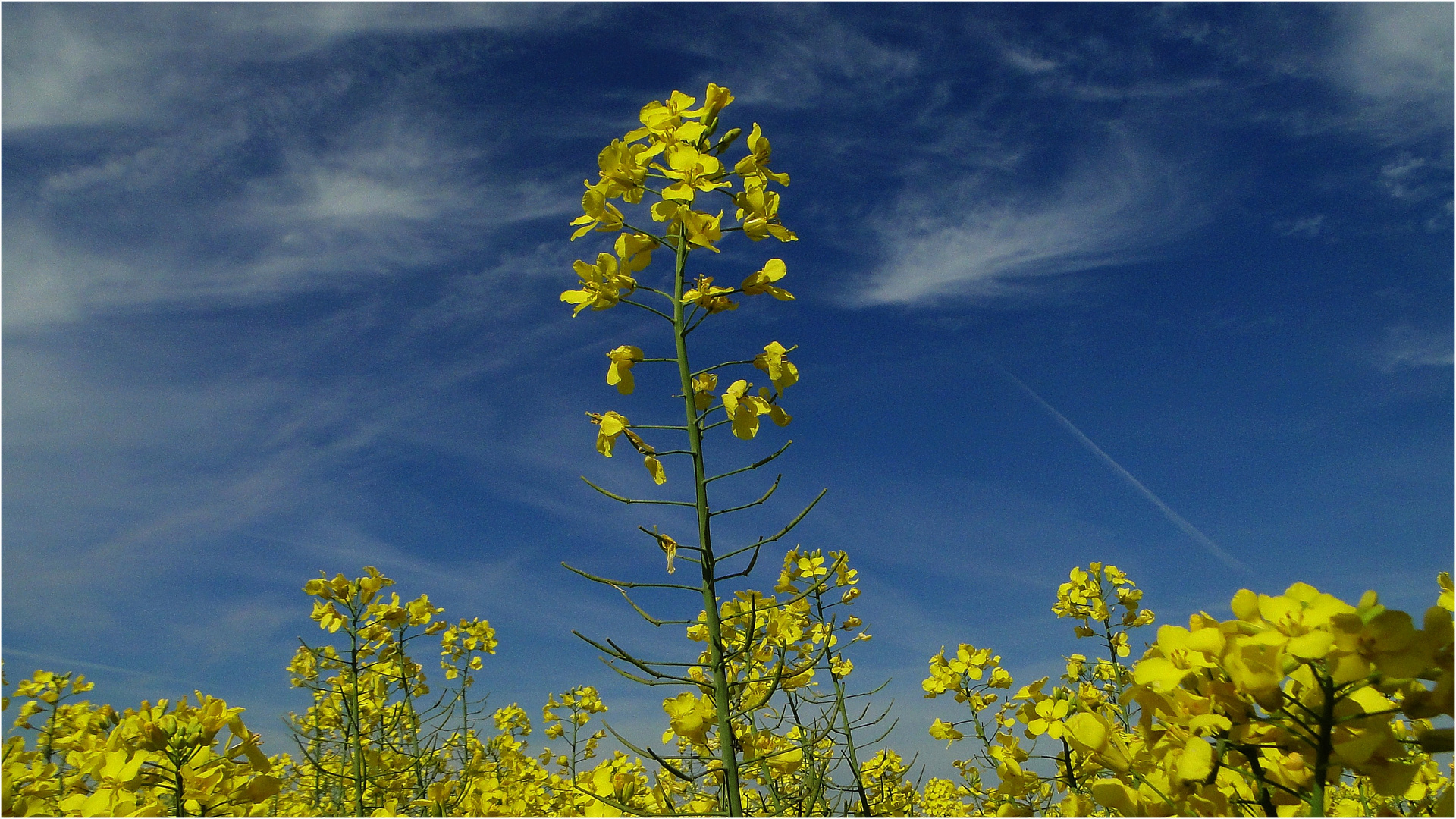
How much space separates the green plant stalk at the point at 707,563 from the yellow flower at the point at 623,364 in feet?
0.61

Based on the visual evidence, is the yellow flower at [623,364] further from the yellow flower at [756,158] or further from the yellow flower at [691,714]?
the yellow flower at [691,714]

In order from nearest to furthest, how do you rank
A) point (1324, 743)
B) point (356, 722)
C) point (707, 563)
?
point (1324, 743) → point (707, 563) → point (356, 722)

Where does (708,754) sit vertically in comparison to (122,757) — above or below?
below

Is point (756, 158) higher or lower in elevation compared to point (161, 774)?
higher

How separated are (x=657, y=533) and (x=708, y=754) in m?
0.85

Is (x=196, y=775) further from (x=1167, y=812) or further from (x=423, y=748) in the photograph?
(x=423, y=748)

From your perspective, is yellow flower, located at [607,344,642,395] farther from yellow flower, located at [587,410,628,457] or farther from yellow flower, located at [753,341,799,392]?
yellow flower, located at [753,341,799,392]

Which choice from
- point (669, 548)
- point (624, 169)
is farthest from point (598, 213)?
point (669, 548)

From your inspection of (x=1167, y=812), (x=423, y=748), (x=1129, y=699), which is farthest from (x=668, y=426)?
(x=423, y=748)

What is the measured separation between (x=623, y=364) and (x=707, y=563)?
76cm

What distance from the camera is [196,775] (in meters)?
2.14

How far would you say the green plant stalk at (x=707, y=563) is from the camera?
1999mm

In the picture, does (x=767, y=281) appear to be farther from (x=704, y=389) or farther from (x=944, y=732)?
(x=944, y=732)

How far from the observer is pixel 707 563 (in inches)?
85.3
